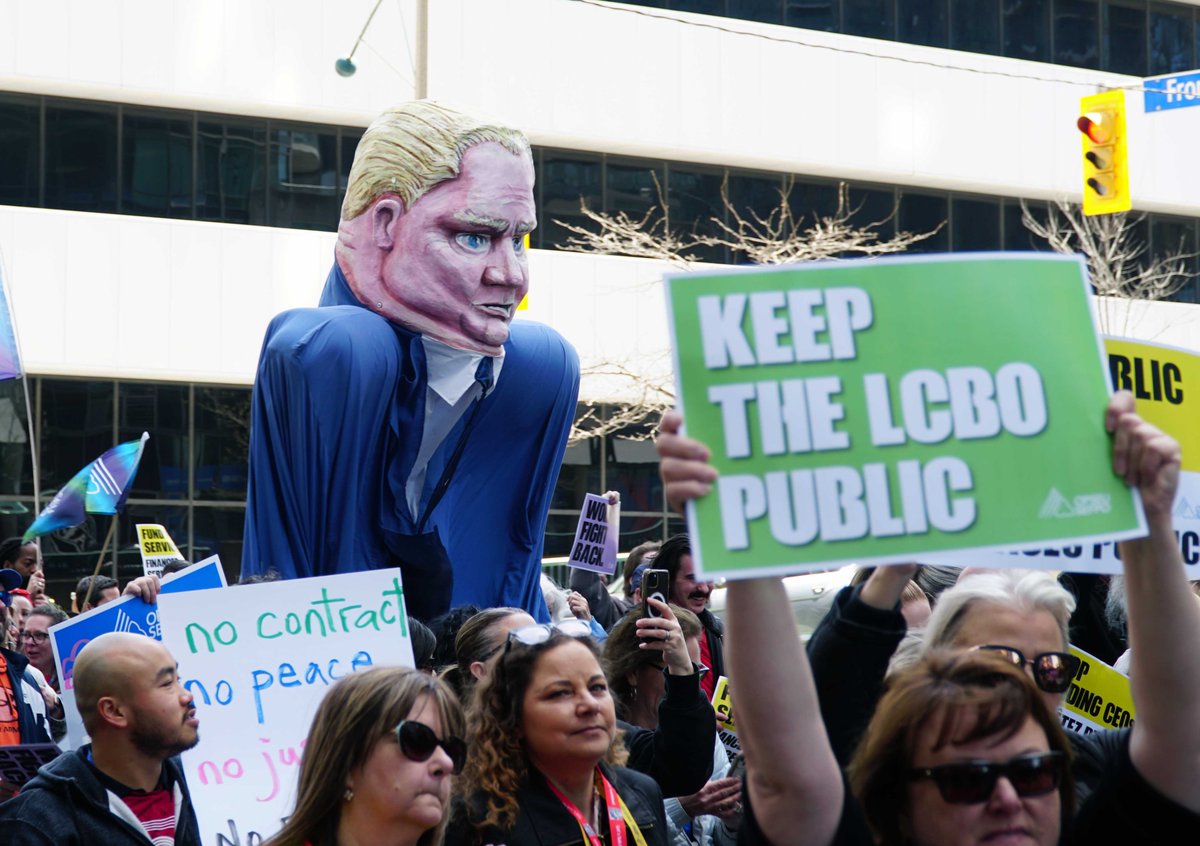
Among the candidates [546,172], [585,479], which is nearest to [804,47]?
[546,172]

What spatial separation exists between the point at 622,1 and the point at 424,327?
61.0 feet

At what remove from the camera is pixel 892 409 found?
2828 millimetres

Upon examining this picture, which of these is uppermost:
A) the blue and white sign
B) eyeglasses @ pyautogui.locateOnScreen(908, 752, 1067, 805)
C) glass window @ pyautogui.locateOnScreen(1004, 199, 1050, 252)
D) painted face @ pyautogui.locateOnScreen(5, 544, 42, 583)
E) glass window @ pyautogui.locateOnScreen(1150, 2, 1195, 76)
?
glass window @ pyautogui.locateOnScreen(1150, 2, 1195, 76)

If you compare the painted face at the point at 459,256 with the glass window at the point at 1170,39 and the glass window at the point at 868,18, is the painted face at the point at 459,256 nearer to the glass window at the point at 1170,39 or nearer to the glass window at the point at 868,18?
the glass window at the point at 868,18

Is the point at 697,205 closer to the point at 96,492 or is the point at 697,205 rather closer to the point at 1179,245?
the point at 1179,245

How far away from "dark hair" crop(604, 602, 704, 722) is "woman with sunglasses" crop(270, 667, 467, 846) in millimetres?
1989

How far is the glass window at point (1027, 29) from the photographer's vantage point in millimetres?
29438

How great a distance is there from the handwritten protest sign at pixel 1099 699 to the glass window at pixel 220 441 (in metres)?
20.2

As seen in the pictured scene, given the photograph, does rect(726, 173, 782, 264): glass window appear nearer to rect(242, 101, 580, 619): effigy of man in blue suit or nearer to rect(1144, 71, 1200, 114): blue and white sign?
rect(1144, 71, 1200, 114): blue and white sign

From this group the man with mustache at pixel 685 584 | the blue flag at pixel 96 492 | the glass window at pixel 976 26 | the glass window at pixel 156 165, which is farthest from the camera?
the glass window at pixel 976 26

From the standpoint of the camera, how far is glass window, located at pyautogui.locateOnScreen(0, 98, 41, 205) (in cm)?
2306

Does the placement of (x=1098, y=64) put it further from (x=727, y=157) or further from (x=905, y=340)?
(x=905, y=340)

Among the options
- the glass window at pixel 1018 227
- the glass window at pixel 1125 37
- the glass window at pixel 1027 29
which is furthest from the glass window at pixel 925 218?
the glass window at pixel 1125 37

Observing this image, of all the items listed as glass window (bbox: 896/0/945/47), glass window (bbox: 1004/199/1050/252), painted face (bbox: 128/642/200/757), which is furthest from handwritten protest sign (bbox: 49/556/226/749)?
glass window (bbox: 1004/199/1050/252)
